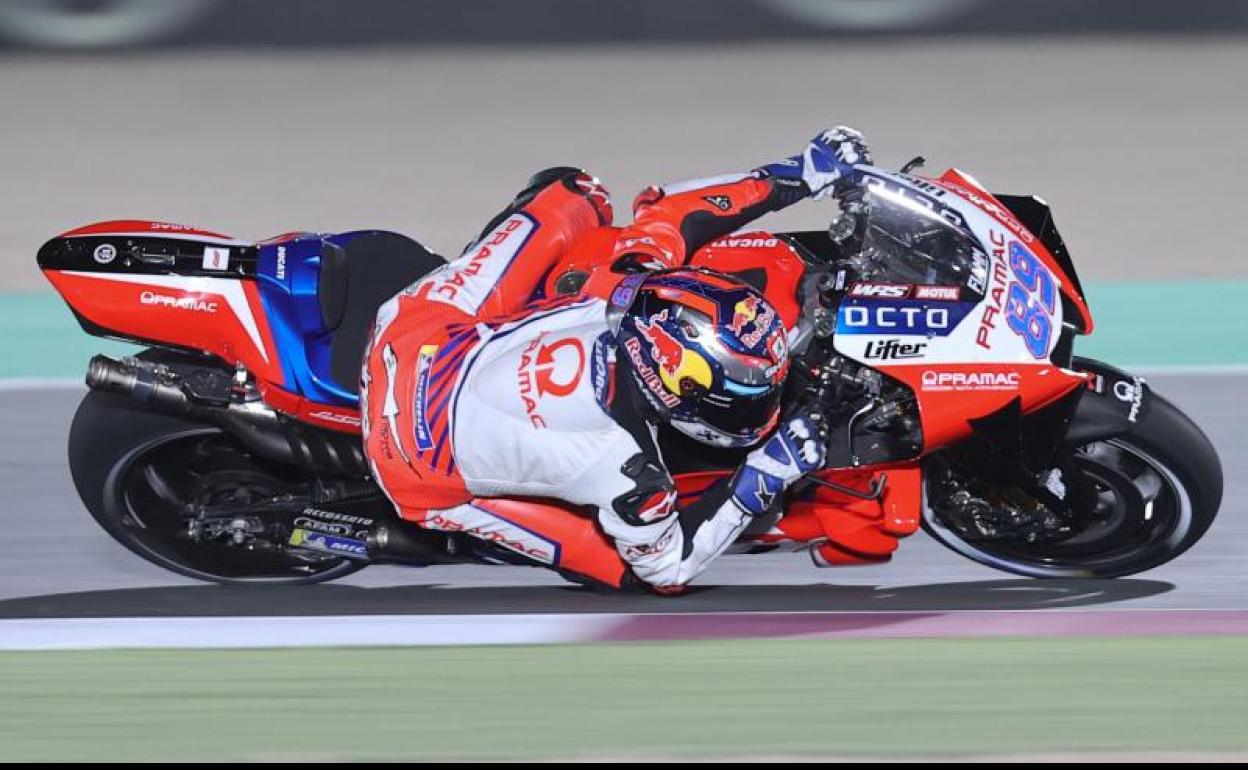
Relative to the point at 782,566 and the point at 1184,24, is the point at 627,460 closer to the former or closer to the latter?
the point at 782,566

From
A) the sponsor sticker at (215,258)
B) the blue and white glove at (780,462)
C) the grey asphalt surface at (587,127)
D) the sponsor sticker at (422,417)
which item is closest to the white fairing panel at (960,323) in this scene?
the blue and white glove at (780,462)

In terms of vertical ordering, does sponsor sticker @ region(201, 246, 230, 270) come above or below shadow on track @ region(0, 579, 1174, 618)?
above

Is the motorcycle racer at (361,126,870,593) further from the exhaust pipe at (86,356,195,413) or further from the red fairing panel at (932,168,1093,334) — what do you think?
Result: the exhaust pipe at (86,356,195,413)

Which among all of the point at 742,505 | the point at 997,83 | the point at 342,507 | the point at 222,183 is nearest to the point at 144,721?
the point at 342,507

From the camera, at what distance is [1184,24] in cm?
1211

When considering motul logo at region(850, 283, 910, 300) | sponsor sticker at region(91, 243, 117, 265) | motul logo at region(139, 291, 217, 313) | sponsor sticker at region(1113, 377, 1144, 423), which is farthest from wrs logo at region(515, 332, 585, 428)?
sponsor sticker at region(1113, 377, 1144, 423)

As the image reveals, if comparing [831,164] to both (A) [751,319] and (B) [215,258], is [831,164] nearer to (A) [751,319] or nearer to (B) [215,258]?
(A) [751,319]

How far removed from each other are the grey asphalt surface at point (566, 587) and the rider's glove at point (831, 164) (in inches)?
44.1

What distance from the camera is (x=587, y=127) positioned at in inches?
446

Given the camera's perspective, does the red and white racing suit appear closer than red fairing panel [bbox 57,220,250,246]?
Yes

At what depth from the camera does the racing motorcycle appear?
16.7 feet

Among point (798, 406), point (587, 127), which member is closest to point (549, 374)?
point (798, 406)

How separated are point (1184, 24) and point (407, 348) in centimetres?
803

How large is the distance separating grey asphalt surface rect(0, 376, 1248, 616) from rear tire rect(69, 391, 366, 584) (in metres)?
0.06
